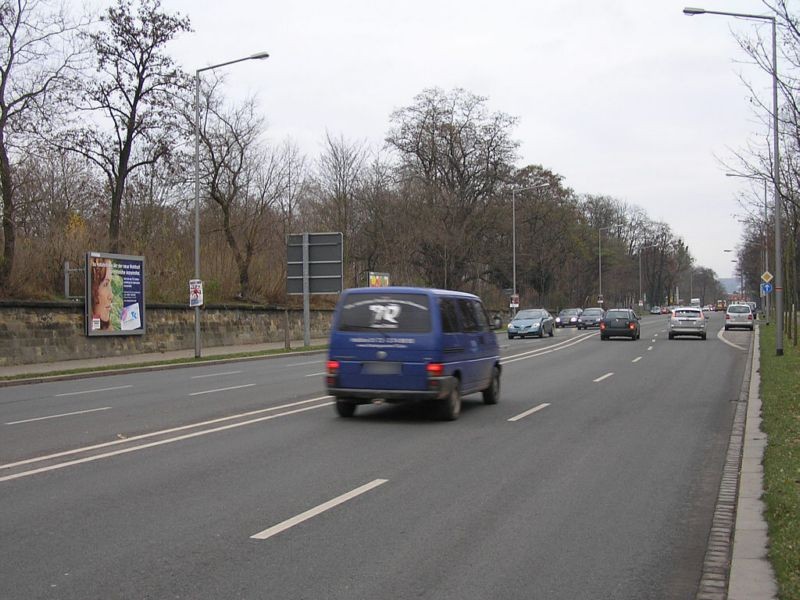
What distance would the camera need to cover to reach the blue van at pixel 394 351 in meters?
11.8

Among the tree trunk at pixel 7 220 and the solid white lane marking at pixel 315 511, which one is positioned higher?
the tree trunk at pixel 7 220

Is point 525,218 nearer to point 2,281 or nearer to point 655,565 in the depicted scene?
point 2,281

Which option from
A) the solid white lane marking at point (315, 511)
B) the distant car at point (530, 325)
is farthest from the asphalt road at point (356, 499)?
the distant car at point (530, 325)

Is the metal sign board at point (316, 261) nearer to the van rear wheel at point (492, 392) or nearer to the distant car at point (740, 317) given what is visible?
the van rear wheel at point (492, 392)

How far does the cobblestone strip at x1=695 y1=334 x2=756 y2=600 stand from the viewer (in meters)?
5.00

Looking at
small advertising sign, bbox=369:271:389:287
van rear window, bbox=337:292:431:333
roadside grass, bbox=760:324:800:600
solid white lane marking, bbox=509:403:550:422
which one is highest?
small advertising sign, bbox=369:271:389:287

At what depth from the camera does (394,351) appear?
11.8m

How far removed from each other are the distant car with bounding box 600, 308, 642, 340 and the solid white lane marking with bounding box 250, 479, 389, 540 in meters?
33.3

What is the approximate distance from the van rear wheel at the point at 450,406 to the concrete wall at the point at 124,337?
1755 cm

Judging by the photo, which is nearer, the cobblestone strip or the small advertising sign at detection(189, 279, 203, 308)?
the cobblestone strip

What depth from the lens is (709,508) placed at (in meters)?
7.07

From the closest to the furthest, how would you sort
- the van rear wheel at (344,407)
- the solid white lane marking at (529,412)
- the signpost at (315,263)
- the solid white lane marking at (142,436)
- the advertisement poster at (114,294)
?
the solid white lane marking at (142,436) < the van rear wheel at (344,407) < the solid white lane marking at (529,412) < the advertisement poster at (114,294) < the signpost at (315,263)

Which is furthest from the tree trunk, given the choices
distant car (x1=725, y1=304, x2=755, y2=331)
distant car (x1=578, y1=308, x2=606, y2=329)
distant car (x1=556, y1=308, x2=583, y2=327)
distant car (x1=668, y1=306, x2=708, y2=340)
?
distant car (x1=556, y1=308, x2=583, y2=327)

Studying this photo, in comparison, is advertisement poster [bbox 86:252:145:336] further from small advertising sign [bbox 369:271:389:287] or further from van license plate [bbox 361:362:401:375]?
van license plate [bbox 361:362:401:375]
